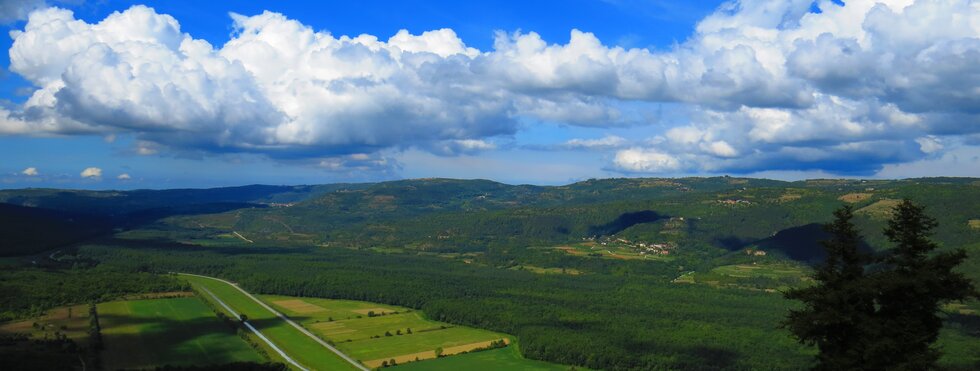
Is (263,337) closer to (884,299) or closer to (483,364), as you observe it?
(483,364)

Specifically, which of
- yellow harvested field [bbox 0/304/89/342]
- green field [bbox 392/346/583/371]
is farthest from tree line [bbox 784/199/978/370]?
yellow harvested field [bbox 0/304/89/342]

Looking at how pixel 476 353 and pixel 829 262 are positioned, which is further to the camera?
pixel 476 353

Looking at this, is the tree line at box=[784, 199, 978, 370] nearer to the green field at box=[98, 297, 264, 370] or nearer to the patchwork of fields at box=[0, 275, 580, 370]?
the patchwork of fields at box=[0, 275, 580, 370]

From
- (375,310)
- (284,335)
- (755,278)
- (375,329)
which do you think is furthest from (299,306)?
(755,278)

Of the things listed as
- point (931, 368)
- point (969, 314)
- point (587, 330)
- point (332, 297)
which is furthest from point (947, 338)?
point (332, 297)

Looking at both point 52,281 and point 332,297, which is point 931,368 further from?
point 52,281
